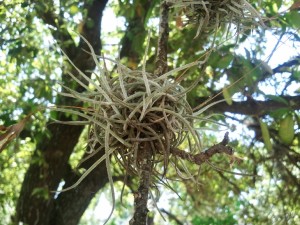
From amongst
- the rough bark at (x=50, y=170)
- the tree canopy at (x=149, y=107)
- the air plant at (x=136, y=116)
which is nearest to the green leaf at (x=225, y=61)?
the tree canopy at (x=149, y=107)

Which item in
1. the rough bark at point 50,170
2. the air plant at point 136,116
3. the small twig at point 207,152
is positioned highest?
the rough bark at point 50,170

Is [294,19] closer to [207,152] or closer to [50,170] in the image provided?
[207,152]

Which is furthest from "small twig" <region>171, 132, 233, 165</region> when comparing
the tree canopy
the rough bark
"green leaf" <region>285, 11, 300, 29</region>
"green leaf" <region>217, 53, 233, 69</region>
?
the rough bark

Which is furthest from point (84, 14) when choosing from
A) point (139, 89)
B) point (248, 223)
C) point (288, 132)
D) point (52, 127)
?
point (139, 89)

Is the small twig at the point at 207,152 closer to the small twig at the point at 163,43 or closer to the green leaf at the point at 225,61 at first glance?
the small twig at the point at 163,43

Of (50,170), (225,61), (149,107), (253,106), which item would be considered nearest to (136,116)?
(149,107)

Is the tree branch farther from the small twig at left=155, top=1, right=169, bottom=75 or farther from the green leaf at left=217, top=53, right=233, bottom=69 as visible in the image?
the small twig at left=155, top=1, right=169, bottom=75

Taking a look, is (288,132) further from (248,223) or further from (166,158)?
(248,223)

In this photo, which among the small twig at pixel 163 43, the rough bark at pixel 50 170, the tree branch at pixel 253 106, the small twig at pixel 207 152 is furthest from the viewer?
the rough bark at pixel 50 170
